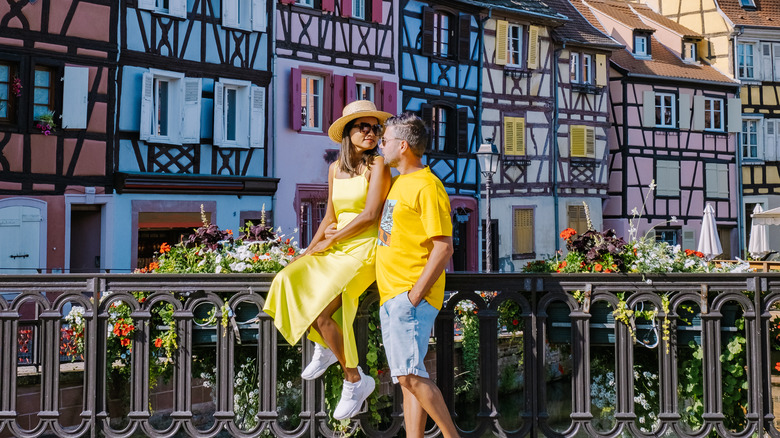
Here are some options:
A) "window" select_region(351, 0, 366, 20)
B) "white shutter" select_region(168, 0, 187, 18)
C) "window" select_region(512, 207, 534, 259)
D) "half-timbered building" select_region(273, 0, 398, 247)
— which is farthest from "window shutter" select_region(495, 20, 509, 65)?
"white shutter" select_region(168, 0, 187, 18)

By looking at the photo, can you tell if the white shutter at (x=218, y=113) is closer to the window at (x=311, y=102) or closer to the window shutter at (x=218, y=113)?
the window shutter at (x=218, y=113)

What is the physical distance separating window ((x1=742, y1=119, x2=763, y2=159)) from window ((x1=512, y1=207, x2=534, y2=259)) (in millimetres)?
11076

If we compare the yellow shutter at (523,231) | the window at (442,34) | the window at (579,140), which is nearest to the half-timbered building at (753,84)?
the window at (579,140)

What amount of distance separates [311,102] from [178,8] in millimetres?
3965

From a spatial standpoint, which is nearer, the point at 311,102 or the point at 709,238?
the point at 311,102

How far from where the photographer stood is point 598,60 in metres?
30.1

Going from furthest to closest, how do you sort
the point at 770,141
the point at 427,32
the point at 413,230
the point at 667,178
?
the point at 770,141 → the point at 667,178 → the point at 427,32 → the point at 413,230

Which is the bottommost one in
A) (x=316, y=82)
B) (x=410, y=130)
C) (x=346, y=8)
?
(x=410, y=130)

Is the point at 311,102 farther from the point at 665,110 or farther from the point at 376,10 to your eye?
the point at 665,110

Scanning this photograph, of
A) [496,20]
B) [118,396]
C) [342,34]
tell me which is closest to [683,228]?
[496,20]

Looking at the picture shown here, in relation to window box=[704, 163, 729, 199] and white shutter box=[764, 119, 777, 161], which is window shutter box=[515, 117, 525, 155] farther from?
white shutter box=[764, 119, 777, 161]

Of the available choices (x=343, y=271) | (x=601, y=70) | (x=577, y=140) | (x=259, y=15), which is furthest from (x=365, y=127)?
(x=601, y=70)

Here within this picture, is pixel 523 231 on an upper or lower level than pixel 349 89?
lower

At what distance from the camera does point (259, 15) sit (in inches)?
779
